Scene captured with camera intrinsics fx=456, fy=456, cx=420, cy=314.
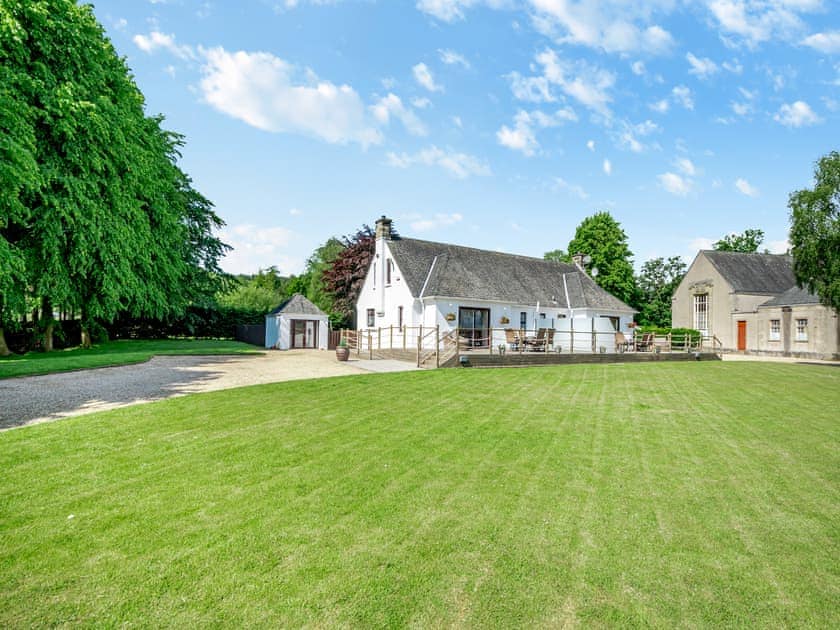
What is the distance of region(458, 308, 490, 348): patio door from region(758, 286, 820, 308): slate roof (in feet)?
81.9

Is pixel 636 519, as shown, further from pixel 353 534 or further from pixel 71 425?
pixel 71 425

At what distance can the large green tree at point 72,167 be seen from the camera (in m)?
15.9

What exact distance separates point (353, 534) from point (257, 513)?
3.38 ft

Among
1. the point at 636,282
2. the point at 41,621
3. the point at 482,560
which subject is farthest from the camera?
the point at 636,282

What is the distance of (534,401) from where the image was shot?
34.6 ft

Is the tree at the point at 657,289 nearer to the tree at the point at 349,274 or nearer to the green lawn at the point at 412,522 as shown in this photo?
the tree at the point at 349,274

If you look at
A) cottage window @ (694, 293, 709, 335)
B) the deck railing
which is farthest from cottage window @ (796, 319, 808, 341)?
the deck railing

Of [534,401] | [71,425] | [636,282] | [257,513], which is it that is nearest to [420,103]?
[534,401]

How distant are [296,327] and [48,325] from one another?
45.1ft

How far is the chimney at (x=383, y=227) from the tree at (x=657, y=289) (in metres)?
37.7

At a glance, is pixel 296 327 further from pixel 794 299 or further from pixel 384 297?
pixel 794 299

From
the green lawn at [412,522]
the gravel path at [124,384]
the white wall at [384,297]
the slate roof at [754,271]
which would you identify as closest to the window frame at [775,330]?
the slate roof at [754,271]

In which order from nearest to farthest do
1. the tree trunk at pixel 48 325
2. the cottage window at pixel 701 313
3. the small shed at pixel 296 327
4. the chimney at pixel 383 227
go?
the tree trunk at pixel 48 325 < the chimney at pixel 383 227 < the small shed at pixel 296 327 < the cottage window at pixel 701 313

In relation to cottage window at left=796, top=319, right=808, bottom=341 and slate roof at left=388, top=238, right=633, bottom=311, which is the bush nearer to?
slate roof at left=388, top=238, right=633, bottom=311
